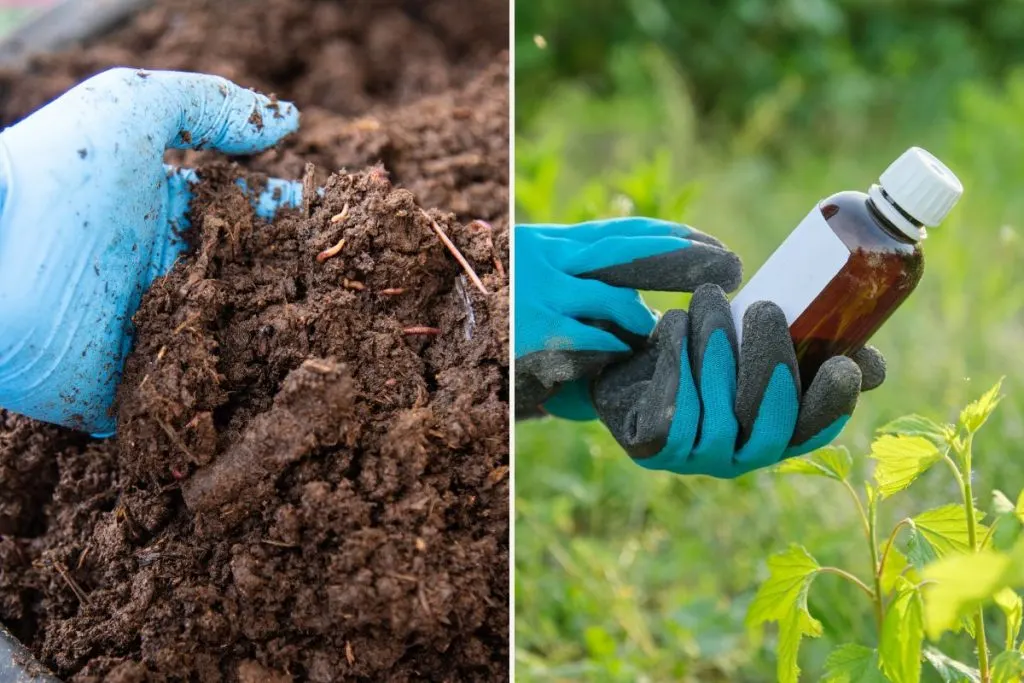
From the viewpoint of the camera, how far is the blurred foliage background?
80.3 inches

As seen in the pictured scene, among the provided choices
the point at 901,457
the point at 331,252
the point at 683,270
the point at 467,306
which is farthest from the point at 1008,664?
the point at 331,252

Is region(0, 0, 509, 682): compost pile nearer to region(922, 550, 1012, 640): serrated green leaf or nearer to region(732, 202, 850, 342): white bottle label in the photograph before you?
region(732, 202, 850, 342): white bottle label

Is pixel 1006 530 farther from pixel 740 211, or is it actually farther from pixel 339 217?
pixel 740 211

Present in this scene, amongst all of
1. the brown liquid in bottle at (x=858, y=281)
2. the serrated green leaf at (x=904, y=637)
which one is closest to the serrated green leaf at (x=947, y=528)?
the serrated green leaf at (x=904, y=637)

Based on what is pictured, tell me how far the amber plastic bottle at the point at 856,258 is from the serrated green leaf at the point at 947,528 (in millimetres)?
287

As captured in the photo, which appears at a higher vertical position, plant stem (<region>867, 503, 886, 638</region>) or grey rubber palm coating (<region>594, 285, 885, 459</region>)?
grey rubber palm coating (<region>594, 285, 885, 459</region>)

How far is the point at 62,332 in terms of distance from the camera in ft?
4.52

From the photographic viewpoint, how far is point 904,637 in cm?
110


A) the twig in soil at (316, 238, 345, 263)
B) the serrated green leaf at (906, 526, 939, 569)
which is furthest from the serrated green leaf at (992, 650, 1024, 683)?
the twig in soil at (316, 238, 345, 263)

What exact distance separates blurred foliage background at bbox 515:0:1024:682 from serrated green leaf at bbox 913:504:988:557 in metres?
0.50

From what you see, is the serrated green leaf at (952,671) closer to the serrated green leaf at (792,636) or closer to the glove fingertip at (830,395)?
the serrated green leaf at (792,636)

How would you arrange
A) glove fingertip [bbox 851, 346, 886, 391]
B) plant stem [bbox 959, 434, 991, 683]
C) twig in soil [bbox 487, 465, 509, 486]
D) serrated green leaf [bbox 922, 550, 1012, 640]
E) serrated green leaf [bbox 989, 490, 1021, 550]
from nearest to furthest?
serrated green leaf [bbox 922, 550, 1012, 640]
serrated green leaf [bbox 989, 490, 1021, 550]
plant stem [bbox 959, 434, 991, 683]
twig in soil [bbox 487, 465, 509, 486]
glove fingertip [bbox 851, 346, 886, 391]

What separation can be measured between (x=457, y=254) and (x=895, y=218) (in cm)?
61

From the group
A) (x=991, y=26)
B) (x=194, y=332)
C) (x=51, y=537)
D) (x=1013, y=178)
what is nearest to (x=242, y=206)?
(x=194, y=332)
